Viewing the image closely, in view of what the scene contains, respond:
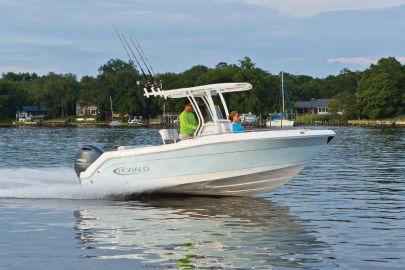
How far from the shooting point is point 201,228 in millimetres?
14375

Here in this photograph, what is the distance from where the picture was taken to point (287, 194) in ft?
67.5

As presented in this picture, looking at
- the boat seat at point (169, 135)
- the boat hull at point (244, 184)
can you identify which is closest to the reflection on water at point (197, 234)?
the boat hull at point (244, 184)

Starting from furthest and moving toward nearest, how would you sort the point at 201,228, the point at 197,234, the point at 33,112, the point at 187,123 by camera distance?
1. the point at 33,112
2. the point at 187,123
3. the point at 201,228
4. the point at 197,234

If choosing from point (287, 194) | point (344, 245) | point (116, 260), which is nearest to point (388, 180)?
point (287, 194)

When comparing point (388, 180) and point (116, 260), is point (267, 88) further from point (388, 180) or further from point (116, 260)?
point (116, 260)

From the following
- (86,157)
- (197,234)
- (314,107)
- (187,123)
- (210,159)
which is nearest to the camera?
(197,234)

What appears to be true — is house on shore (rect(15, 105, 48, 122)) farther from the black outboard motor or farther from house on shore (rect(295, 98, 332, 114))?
the black outboard motor

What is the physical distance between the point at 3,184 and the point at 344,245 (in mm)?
12231

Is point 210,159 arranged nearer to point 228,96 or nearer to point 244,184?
point 244,184

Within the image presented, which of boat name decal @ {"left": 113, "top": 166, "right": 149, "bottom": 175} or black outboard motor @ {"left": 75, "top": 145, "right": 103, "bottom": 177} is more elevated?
black outboard motor @ {"left": 75, "top": 145, "right": 103, "bottom": 177}

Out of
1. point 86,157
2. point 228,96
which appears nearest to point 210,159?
point 86,157

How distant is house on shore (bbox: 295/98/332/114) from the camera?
15875 centimetres

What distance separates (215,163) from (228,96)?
8716cm

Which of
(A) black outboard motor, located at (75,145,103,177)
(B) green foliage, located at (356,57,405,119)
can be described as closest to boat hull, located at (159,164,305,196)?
(A) black outboard motor, located at (75,145,103,177)
